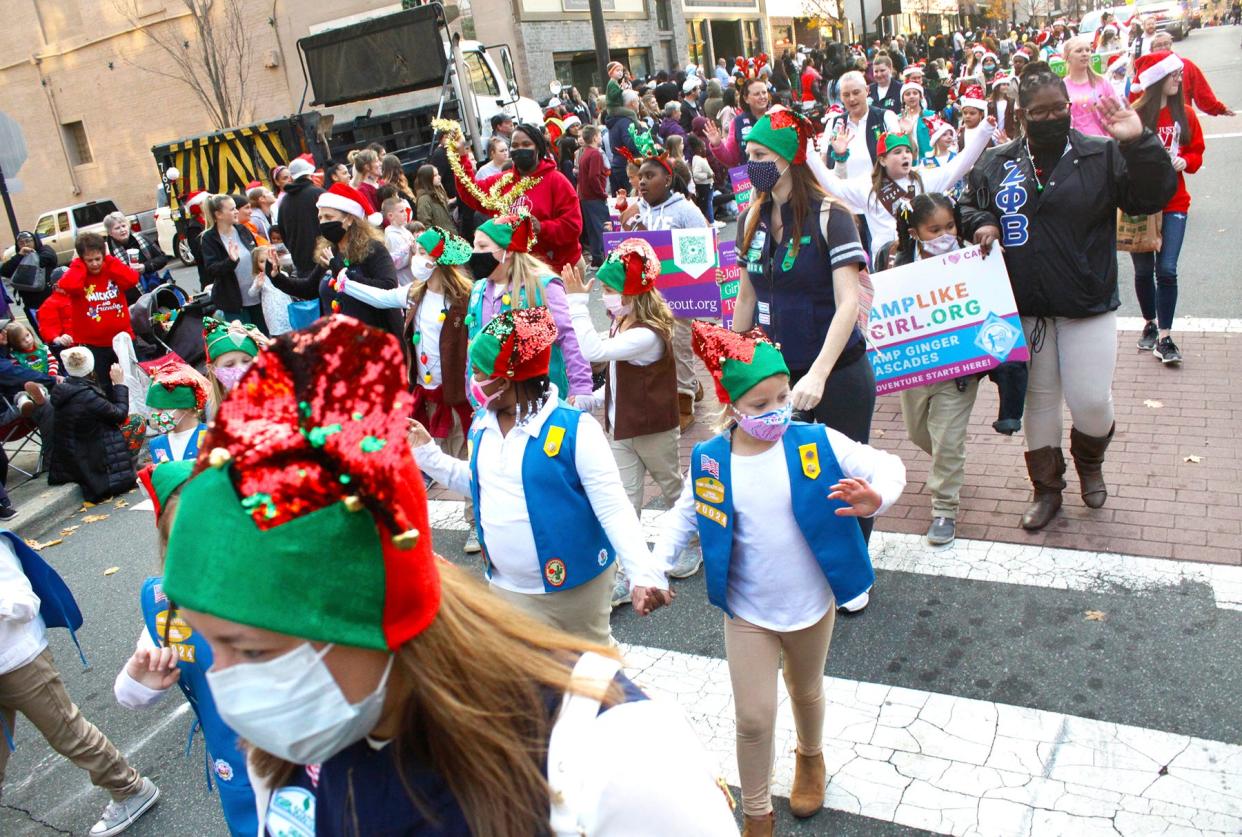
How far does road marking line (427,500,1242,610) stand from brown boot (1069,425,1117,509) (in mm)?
502

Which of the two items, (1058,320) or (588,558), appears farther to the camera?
(1058,320)

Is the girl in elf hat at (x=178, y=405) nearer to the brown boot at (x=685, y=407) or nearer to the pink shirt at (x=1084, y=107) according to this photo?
the brown boot at (x=685, y=407)

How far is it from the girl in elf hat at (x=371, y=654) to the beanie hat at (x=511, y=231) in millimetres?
3728

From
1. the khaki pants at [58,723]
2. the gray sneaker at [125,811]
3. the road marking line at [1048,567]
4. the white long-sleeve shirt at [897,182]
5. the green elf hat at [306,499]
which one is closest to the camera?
the green elf hat at [306,499]

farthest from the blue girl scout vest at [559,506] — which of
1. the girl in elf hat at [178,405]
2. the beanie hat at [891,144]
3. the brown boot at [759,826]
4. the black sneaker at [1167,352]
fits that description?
the black sneaker at [1167,352]

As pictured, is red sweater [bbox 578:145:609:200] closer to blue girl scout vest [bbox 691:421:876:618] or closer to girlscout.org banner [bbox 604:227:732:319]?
girlscout.org banner [bbox 604:227:732:319]

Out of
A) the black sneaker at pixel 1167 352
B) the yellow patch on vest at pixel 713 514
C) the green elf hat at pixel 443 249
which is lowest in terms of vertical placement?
the black sneaker at pixel 1167 352

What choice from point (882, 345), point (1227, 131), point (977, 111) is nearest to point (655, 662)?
point (882, 345)

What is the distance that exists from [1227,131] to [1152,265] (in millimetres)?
13165

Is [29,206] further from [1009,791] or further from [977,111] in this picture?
[1009,791]

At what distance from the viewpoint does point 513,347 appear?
348 centimetres

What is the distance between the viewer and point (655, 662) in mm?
4637

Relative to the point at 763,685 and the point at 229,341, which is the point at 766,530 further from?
the point at 229,341

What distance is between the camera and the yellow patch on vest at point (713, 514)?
3250 mm
